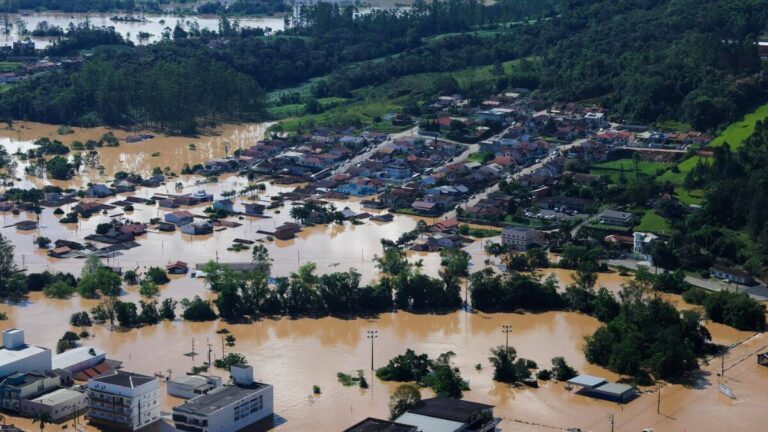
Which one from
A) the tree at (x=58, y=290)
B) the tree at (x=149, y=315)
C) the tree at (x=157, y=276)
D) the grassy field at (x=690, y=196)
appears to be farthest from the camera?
the grassy field at (x=690, y=196)

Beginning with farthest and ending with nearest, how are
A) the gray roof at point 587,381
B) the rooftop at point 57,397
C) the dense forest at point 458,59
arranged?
the dense forest at point 458,59
the gray roof at point 587,381
the rooftop at point 57,397

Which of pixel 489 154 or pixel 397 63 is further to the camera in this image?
pixel 397 63

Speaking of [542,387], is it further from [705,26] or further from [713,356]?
[705,26]

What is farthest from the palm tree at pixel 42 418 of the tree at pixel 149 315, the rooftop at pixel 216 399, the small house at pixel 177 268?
the small house at pixel 177 268

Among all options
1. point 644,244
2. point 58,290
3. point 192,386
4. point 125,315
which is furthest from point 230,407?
point 644,244

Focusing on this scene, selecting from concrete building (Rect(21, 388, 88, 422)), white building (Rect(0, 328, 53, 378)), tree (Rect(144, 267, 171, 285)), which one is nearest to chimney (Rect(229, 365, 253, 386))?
concrete building (Rect(21, 388, 88, 422))

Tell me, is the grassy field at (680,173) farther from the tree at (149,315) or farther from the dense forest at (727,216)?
the tree at (149,315)

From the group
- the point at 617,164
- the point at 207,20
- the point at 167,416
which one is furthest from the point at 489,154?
the point at 207,20

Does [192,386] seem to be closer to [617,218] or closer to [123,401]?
[123,401]

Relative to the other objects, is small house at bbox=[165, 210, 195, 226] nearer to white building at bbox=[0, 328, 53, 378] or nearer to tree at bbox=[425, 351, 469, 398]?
white building at bbox=[0, 328, 53, 378]
